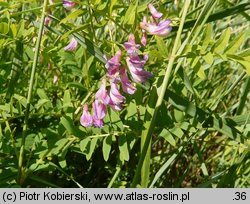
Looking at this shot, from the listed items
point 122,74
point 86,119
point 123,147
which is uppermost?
point 122,74

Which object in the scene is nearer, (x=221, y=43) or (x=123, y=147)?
(x=221, y=43)

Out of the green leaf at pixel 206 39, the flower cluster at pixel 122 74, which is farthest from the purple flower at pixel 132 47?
the green leaf at pixel 206 39

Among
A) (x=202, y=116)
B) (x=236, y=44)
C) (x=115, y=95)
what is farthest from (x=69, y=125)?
(x=236, y=44)

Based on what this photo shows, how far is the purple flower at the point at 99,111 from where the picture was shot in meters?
0.96

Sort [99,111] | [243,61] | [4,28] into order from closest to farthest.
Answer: [243,61], [99,111], [4,28]

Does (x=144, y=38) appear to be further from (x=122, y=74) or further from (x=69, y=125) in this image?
(x=69, y=125)

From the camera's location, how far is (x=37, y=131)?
1.19 metres

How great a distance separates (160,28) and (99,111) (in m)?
0.21

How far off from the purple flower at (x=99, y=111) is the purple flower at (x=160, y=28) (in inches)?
7.0

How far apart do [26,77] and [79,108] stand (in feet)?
0.83

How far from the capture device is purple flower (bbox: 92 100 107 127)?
961 millimetres

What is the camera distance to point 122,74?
919mm

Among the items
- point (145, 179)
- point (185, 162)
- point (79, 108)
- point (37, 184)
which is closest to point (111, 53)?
→ point (79, 108)
